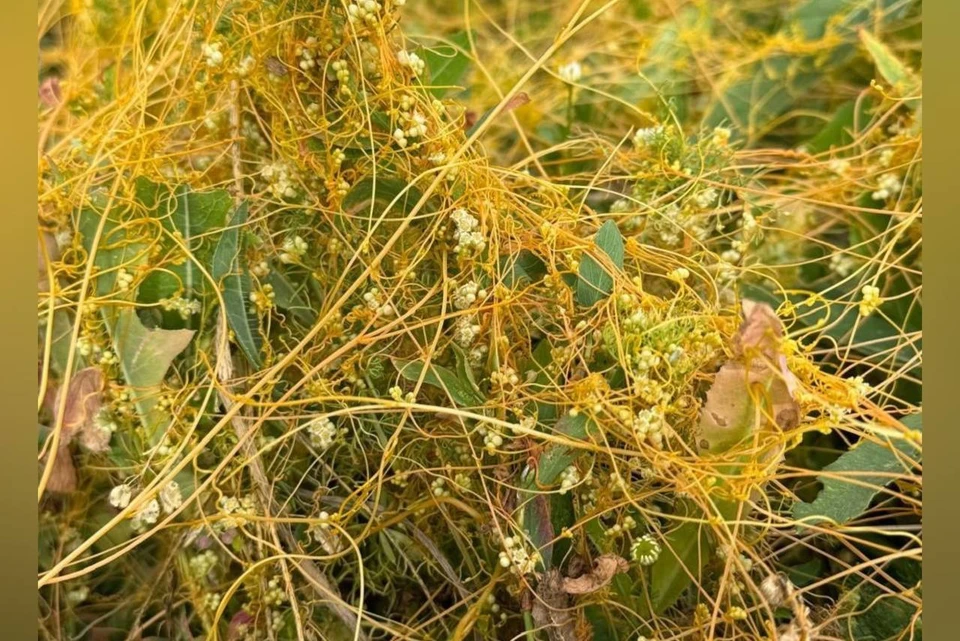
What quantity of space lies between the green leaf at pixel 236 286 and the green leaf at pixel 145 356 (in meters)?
0.05

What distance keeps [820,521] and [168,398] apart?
2.16 ft

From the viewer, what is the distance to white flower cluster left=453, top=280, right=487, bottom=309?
0.86 m

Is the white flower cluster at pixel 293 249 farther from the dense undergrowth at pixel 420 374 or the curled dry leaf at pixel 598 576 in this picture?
the curled dry leaf at pixel 598 576

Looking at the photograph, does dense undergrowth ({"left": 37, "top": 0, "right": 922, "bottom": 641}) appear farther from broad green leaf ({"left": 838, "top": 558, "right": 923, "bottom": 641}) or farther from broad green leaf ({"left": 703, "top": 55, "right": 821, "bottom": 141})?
broad green leaf ({"left": 703, "top": 55, "right": 821, "bottom": 141})

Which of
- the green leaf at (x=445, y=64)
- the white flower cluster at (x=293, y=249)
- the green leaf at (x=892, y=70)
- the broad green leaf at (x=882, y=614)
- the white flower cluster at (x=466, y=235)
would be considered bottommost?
the broad green leaf at (x=882, y=614)

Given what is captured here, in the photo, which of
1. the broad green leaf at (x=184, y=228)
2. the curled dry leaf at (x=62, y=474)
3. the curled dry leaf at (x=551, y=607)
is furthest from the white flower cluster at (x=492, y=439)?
the curled dry leaf at (x=62, y=474)

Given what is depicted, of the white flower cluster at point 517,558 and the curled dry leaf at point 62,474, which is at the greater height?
the white flower cluster at point 517,558

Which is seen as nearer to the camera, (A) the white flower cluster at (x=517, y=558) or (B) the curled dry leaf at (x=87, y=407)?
(A) the white flower cluster at (x=517, y=558)

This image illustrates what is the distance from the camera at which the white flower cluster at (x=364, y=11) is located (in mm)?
853

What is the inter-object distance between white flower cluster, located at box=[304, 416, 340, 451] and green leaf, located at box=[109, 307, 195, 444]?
0.17 m

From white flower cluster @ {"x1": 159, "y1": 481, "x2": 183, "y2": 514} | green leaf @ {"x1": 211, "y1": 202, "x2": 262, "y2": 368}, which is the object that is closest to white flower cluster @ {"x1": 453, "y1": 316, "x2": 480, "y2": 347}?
green leaf @ {"x1": 211, "y1": 202, "x2": 262, "y2": 368}

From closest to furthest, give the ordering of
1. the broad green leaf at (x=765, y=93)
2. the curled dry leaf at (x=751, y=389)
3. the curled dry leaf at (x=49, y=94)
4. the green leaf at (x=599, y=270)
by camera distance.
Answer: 1. the curled dry leaf at (x=751, y=389)
2. the green leaf at (x=599, y=270)
3. the curled dry leaf at (x=49, y=94)
4. the broad green leaf at (x=765, y=93)
